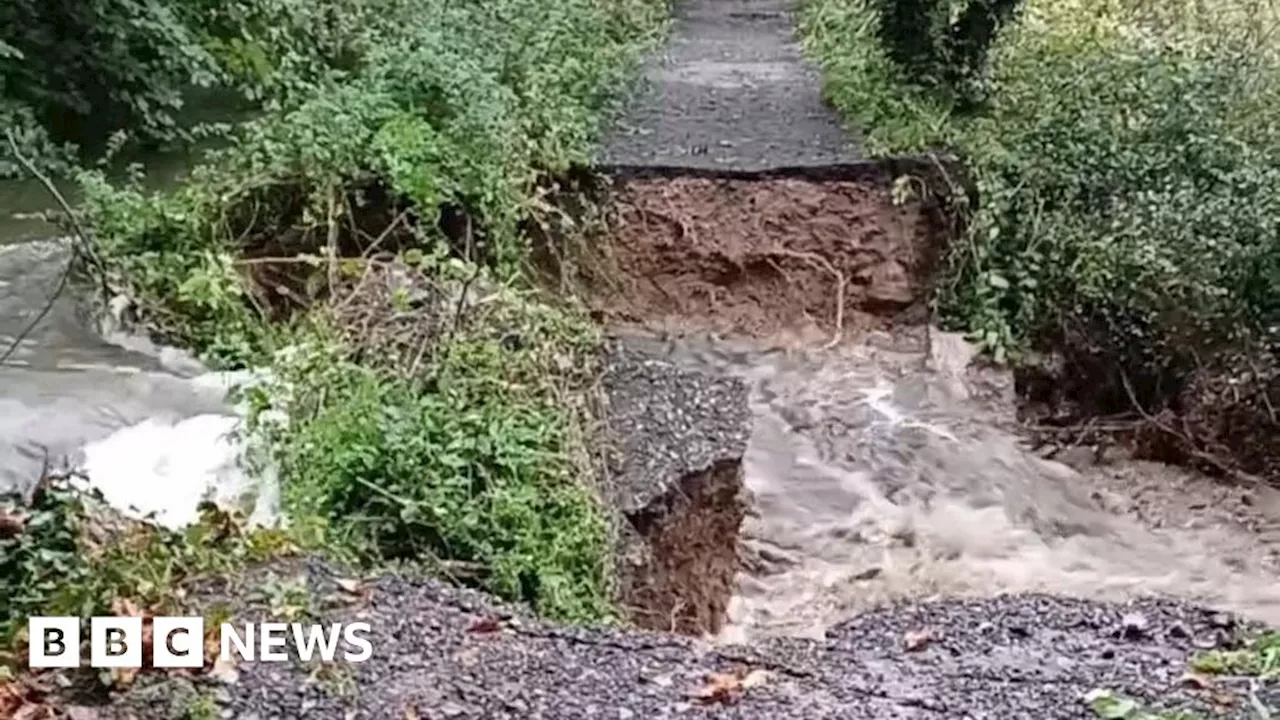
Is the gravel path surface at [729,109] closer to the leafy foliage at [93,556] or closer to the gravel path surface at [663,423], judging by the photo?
the gravel path surface at [663,423]

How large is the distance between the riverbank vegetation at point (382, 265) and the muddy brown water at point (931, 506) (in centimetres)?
109

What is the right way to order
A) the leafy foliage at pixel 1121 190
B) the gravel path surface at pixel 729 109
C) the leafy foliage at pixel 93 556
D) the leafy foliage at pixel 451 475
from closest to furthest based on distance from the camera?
the leafy foliage at pixel 93 556 → the leafy foliage at pixel 451 475 → the leafy foliage at pixel 1121 190 → the gravel path surface at pixel 729 109

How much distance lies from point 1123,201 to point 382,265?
3.45 meters

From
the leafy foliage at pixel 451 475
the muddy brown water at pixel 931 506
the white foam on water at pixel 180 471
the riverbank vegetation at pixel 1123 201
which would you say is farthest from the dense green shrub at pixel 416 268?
the riverbank vegetation at pixel 1123 201

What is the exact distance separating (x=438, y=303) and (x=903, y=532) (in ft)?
6.96

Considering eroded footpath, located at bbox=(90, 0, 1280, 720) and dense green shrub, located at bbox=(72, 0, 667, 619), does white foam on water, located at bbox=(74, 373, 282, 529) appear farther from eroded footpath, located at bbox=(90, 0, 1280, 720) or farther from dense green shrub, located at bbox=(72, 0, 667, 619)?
eroded footpath, located at bbox=(90, 0, 1280, 720)

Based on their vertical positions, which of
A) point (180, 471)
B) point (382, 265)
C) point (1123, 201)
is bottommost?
point (180, 471)

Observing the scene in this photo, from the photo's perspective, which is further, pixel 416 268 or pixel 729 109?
pixel 729 109

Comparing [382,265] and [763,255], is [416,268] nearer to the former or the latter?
[382,265]

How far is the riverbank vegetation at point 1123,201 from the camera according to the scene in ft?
22.7

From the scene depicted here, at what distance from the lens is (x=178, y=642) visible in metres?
3.35

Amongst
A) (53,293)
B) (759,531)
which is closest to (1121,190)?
(759,531)

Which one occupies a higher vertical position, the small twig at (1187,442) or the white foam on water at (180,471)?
the white foam on water at (180,471)

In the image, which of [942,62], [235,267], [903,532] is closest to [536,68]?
[942,62]
